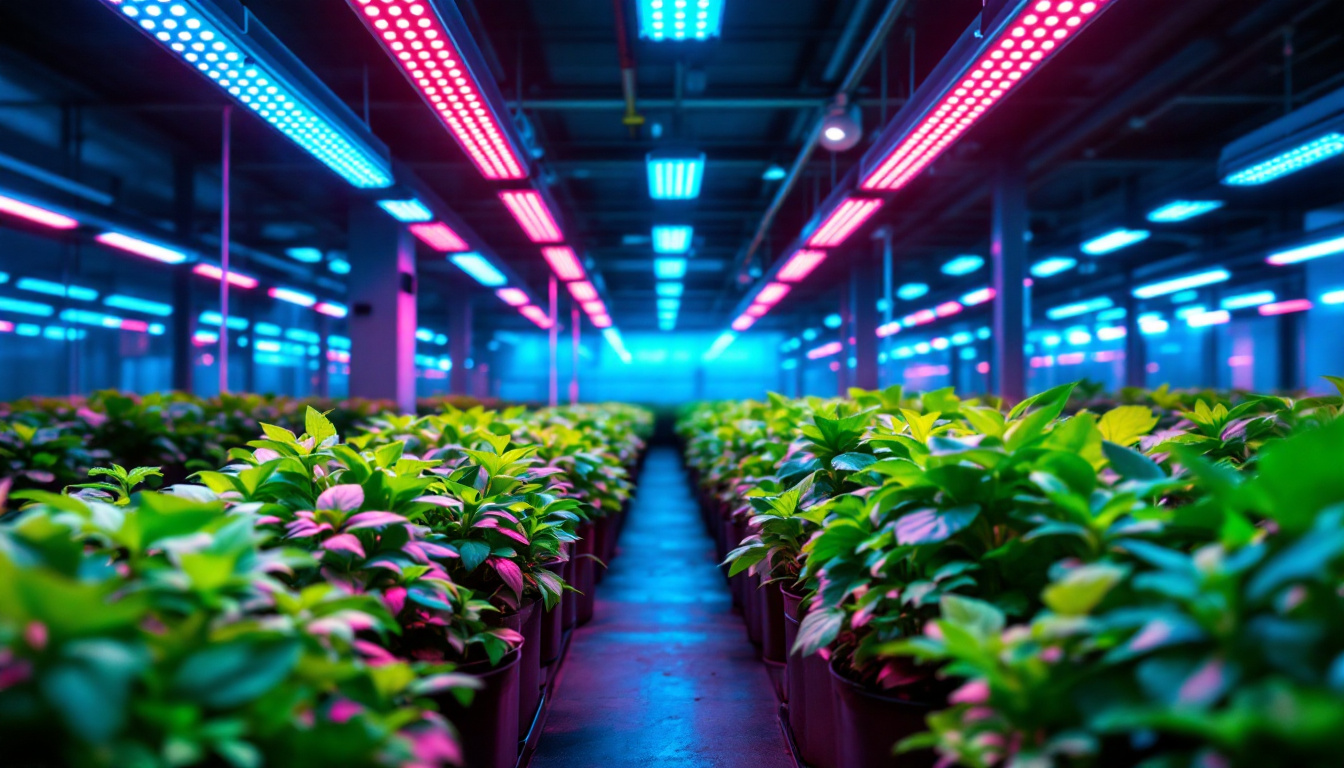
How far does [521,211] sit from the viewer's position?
480cm

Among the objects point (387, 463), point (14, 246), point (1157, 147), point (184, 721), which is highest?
point (1157, 147)

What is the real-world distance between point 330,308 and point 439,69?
386 inches

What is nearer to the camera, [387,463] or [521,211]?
[387,463]

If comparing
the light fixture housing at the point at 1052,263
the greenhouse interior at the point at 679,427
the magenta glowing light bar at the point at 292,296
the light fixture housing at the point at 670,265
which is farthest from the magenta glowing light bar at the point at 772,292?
the magenta glowing light bar at the point at 292,296

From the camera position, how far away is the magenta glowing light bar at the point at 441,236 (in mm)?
5387

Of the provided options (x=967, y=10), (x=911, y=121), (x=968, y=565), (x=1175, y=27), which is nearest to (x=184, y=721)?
(x=968, y=565)

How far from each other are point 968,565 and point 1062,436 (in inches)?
11.8

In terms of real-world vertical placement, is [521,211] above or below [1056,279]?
below

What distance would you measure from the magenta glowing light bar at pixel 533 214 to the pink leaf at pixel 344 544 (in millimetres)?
3526

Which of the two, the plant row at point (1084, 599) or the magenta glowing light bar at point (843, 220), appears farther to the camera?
the magenta glowing light bar at point (843, 220)

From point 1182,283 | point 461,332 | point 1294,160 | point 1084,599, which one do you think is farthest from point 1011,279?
point 461,332

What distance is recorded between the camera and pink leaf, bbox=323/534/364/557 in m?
1.12

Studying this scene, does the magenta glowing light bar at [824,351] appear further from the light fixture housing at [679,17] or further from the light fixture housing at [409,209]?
the light fixture housing at [679,17]

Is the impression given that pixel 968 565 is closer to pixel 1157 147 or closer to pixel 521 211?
pixel 521 211
